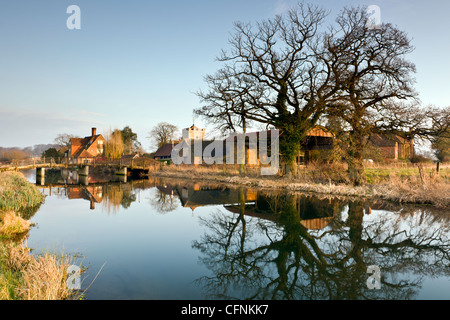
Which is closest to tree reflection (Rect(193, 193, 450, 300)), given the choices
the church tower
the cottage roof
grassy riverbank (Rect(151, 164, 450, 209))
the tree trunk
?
grassy riverbank (Rect(151, 164, 450, 209))

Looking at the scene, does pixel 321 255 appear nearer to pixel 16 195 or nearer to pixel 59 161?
pixel 16 195

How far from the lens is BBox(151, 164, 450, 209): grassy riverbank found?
41.2 feet

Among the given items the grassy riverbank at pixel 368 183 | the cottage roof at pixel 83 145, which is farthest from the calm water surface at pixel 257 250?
the cottage roof at pixel 83 145

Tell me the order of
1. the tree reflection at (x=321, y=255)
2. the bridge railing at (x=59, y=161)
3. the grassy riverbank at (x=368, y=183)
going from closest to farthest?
the tree reflection at (x=321, y=255), the grassy riverbank at (x=368, y=183), the bridge railing at (x=59, y=161)

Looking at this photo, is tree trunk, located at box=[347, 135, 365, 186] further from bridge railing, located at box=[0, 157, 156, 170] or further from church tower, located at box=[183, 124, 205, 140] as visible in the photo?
church tower, located at box=[183, 124, 205, 140]

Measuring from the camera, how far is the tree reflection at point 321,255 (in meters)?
4.47

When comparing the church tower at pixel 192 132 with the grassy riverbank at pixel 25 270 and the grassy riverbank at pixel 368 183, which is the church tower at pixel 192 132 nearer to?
the grassy riverbank at pixel 368 183

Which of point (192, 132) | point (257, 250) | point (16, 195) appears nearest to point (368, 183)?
point (257, 250)

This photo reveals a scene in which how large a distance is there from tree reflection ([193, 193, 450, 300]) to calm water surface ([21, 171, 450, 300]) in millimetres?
22

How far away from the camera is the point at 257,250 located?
656 cm

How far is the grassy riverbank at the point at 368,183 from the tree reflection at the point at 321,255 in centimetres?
266

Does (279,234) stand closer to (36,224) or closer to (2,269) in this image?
(2,269)

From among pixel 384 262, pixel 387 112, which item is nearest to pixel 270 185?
pixel 387 112

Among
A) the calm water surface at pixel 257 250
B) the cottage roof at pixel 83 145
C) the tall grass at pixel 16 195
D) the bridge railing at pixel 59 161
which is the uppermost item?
the cottage roof at pixel 83 145
